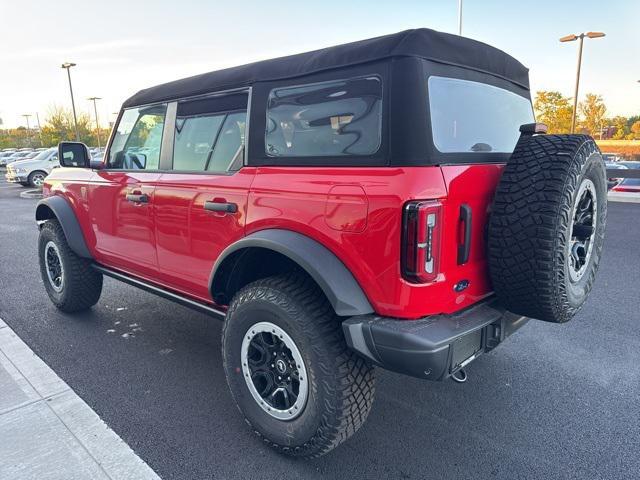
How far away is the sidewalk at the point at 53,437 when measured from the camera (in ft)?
7.28

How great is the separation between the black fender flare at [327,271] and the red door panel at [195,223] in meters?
0.42

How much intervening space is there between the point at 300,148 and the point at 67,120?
2135 inches

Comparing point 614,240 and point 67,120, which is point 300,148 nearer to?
point 614,240

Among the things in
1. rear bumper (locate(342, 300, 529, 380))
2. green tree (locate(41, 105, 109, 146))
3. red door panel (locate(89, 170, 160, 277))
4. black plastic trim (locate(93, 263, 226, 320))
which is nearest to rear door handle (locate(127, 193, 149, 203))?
red door panel (locate(89, 170, 160, 277))

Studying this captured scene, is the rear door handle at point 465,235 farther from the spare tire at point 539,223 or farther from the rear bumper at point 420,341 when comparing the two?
the rear bumper at point 420,341

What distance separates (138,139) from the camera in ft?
11.7

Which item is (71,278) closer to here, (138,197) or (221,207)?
(138,197)

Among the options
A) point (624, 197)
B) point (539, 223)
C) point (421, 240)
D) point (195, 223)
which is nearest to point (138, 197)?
point (195, 223)

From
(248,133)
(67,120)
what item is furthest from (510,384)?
(67,120)

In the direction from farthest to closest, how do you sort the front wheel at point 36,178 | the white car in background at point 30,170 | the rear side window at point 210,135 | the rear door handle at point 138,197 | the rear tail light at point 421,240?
the front wheel at point 36,178
the white car in background at point 30,170
the rear door handle at point 138,197
the rear side window at point 210,135
the rear tail light at point 421,240

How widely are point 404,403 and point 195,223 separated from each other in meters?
1.71

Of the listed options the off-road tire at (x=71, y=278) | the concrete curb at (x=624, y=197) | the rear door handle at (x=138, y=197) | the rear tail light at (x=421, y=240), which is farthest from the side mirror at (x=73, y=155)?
the concrete curb at (x=624, y=197)

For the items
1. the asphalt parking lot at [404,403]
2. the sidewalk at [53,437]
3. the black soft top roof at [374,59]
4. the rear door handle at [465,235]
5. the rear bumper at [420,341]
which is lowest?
the asphalt parking lot at [404,403]

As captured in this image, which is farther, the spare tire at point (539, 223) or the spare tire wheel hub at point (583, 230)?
the spare tire wheel hub at point (583, 230)
